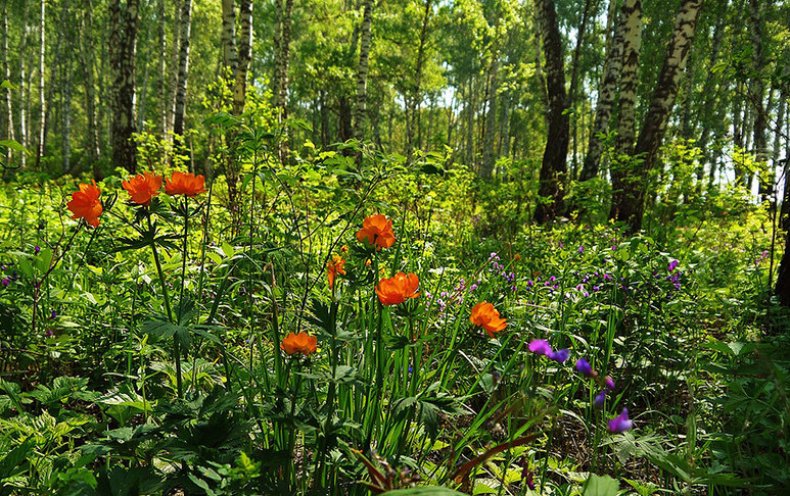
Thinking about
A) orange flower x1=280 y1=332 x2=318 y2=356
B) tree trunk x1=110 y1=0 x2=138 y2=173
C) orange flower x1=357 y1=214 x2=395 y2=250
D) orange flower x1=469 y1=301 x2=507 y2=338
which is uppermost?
tree trunk x1=110 y1=0 x2=138 y2=173

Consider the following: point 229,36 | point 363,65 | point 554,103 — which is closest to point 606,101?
point 554,103

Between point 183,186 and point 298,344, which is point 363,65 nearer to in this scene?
point 183,186

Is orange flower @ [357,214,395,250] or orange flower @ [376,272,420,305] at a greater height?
orange flower @ [357,214,395,250]

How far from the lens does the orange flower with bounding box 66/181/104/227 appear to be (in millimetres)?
1138

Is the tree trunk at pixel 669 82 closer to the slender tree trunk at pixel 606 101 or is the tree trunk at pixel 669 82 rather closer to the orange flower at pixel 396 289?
the slender tree trunk at pixel 606 101

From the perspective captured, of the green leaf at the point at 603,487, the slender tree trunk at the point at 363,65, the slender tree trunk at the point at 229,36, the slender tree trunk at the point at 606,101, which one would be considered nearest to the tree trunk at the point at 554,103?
the slender tree trunk at the point at 606,101

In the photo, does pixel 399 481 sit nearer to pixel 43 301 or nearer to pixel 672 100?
pixel 43 301

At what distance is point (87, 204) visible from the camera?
117cm

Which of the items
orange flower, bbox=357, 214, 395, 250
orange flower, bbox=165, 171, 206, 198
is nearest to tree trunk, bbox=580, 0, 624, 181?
orange flower, bbox=357, 214, 395, 250

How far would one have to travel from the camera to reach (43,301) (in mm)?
1841

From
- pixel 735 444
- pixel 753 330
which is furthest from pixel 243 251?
pixel 753 330

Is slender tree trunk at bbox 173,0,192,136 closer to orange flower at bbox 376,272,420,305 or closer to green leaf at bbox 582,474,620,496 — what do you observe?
orange flower at bbox 376,272,420,305

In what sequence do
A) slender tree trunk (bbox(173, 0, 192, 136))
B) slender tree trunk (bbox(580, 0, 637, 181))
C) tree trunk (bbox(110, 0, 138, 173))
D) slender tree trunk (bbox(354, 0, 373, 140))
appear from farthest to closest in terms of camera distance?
slender tree trunk (bbox(173, 0, 192, 136))
slender tree trunk (bbox(354, 0, 373, 140))
tree trunk (bbox(110, 0, 138, 173))
slender tree trunk (bbox(580, 0, 637, 181))

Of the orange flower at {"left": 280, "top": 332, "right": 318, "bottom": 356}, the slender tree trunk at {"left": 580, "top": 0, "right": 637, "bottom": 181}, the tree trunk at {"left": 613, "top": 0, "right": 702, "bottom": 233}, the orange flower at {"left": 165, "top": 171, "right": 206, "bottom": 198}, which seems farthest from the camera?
the slender tree trunk at {"left": 580, "top": 0, "right": 637, "bottom": 181}
